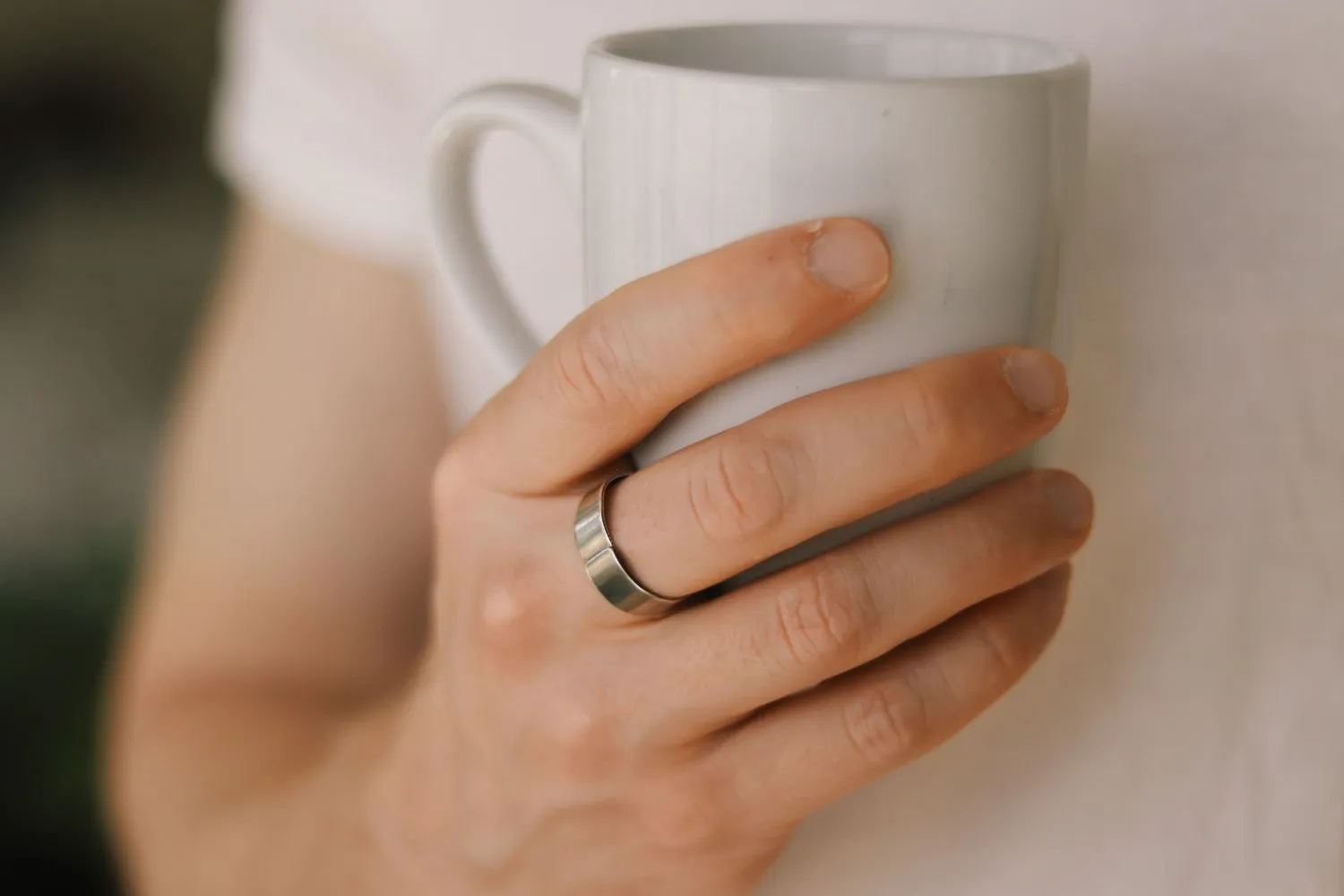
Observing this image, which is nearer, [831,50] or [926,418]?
[926,418]

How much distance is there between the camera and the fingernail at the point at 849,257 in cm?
24

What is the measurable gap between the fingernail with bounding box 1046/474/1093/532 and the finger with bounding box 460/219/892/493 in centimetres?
10

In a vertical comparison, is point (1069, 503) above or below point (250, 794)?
above

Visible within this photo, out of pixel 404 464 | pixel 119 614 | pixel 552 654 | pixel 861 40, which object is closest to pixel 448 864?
pixel 552 654

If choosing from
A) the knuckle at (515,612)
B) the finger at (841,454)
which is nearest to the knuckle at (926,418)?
the finger at (841,454)

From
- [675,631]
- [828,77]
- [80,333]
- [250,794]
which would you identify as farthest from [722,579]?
[80,333]

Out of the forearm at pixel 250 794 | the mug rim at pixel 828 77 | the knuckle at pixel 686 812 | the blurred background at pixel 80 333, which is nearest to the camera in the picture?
the mug rim at pixel 828 77

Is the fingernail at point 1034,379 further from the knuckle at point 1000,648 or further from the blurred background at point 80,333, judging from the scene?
the blurred background at point 80,333

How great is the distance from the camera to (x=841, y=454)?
0.26m

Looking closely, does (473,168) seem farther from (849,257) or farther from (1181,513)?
(1181,513)

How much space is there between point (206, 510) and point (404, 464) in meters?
0.14

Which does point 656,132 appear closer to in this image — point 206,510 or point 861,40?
point 861,40

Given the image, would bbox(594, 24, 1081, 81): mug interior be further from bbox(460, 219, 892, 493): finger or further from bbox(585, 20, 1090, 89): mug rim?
bbox(460, 219, 892, 493): finger

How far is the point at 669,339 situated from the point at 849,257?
0.05 metres
